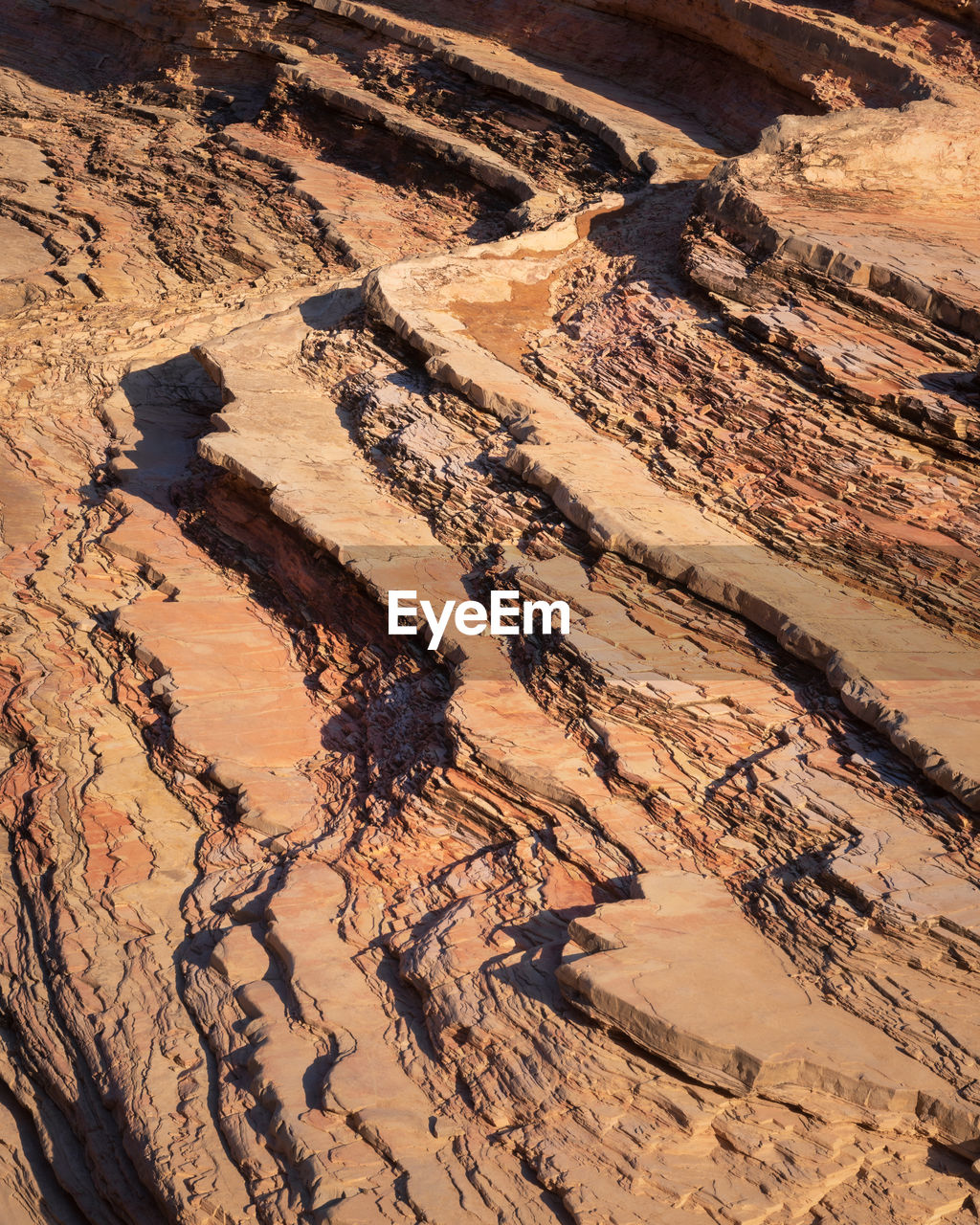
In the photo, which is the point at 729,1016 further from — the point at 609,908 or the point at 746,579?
the point at 746,579

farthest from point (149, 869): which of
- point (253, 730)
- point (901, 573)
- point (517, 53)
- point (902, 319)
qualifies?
point (517, 53)

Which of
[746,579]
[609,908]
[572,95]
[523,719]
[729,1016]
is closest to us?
[729,1016]

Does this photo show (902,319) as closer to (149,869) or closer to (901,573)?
(901,573)

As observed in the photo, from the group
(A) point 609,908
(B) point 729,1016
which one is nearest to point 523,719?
(A) point 609,908

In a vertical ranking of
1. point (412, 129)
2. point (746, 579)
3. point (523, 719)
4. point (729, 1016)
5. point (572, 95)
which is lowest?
point (523, 719)

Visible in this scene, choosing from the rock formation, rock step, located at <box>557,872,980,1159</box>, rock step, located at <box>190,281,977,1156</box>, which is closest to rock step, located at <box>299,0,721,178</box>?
the rock formation

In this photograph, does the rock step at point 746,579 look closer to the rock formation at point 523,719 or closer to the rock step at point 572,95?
the rock formation at point 523,719

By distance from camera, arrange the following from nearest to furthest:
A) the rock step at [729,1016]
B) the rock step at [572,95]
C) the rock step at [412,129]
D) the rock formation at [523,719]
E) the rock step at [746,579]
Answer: the rock step at [729,1016] → the rock formation at [523,719] → the rock step at [746,579] → the rock step at [572,95] → the rock step at [412,129]

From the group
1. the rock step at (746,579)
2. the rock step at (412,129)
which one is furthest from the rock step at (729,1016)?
the rock step at (412,129)
